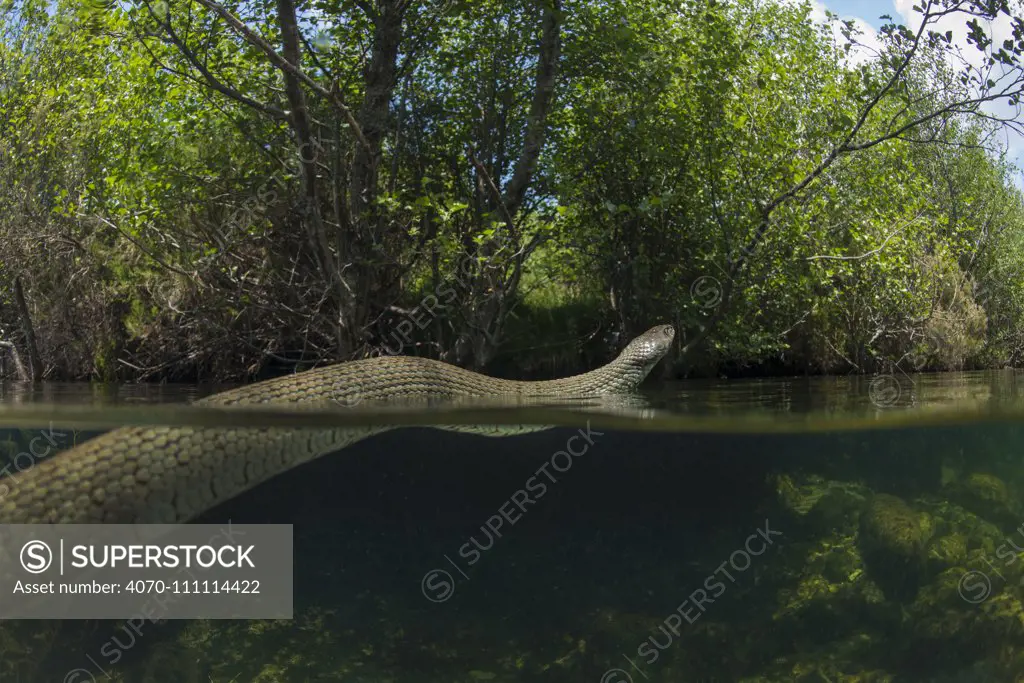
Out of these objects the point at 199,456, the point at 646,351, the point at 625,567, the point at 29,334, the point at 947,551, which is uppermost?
the point at 29,334

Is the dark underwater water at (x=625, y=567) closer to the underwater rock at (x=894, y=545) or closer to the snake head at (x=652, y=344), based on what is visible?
the underwater rock at (x=894, y=545)

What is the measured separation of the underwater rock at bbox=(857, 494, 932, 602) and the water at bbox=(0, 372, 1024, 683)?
0.03 m

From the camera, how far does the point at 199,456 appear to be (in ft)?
26.1

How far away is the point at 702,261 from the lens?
553 inches

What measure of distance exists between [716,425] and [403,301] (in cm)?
574

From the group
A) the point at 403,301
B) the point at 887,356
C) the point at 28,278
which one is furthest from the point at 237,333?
the point at 887,356

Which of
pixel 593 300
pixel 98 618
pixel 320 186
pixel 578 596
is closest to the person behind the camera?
pixel 98 618

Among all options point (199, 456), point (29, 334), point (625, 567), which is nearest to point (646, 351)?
point (625, 567)

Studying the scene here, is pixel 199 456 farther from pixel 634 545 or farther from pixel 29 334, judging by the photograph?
pixel 29 334

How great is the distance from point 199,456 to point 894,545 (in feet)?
24.7

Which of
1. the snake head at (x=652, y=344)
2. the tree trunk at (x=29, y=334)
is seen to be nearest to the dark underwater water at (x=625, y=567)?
the snake head at (x=652, y=344)

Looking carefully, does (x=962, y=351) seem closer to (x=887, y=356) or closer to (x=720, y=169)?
(x=887, y=356)

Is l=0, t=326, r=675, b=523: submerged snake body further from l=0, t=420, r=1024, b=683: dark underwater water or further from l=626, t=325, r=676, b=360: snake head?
l=626, t=325, r=676, b=360: snake head

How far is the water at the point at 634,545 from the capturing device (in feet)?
25.5
